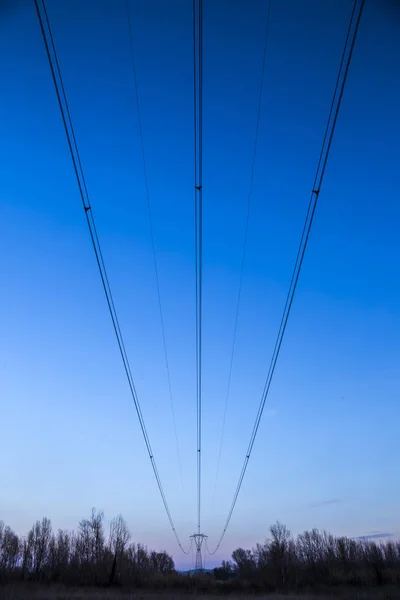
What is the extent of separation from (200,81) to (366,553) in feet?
374

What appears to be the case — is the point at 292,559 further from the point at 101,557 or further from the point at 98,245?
the point at 98,245

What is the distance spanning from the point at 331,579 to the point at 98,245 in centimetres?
9928

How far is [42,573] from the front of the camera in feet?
273

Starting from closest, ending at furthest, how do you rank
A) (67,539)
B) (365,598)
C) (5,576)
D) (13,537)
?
(365,598) → (5,576) → (13,537) → (67,539)

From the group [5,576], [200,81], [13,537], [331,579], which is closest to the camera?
[200,81]

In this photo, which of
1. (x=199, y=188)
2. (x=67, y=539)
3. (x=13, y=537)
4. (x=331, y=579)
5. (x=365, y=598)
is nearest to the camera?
(x=199, y=188)

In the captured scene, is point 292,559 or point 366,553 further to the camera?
point 292,559

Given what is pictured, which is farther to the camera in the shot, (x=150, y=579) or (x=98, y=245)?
(x=150, y=579)

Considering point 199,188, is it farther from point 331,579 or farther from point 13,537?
point 13,537

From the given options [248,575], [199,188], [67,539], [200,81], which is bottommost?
[248,575]

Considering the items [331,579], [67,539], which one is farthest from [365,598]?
[67,539]

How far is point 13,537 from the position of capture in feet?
296

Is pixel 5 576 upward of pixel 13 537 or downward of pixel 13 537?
downward

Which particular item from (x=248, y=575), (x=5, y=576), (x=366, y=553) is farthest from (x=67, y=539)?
(x=366, y=553)
